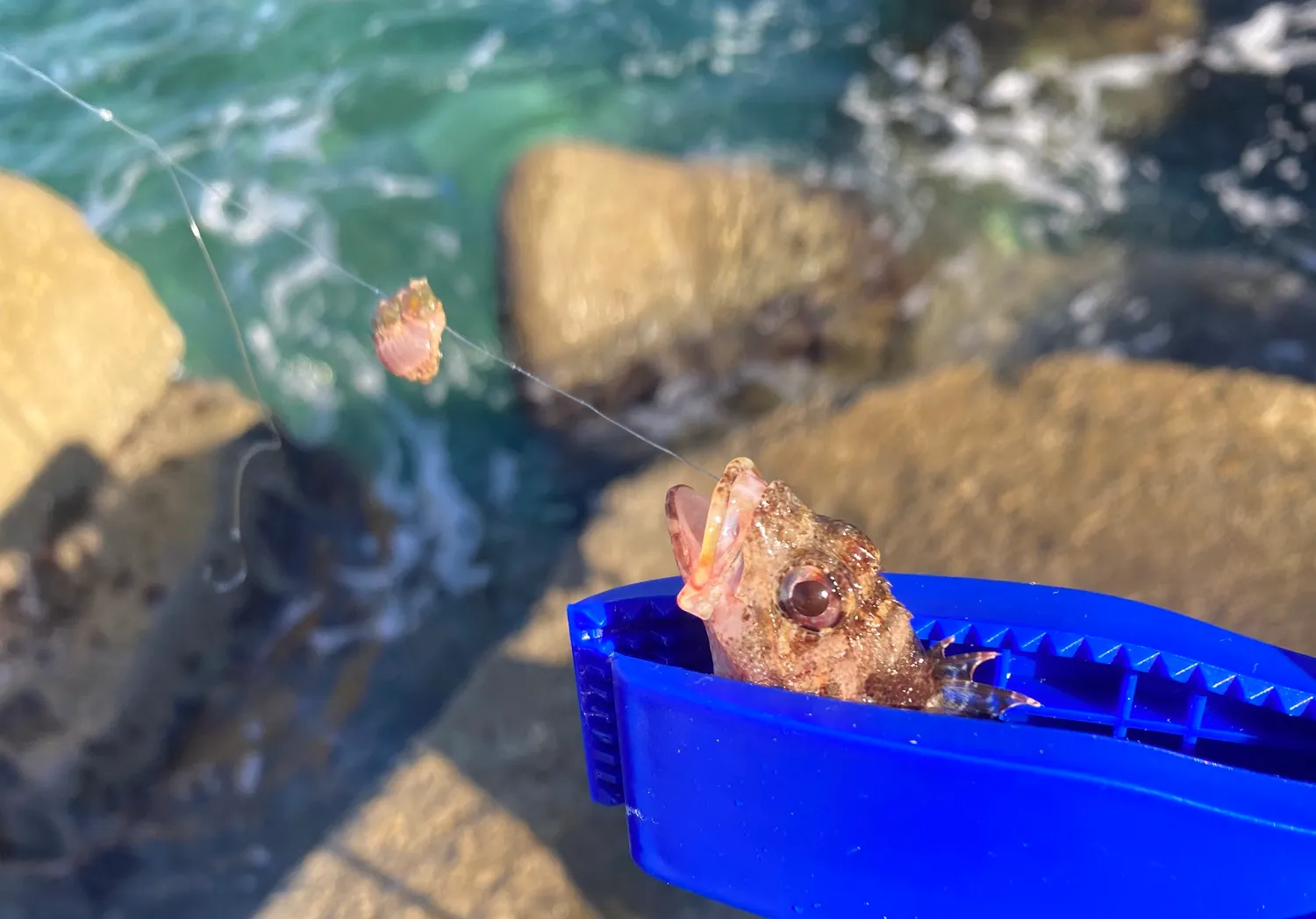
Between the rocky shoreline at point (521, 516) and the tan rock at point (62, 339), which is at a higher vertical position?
the tan rock at point (62, 339)

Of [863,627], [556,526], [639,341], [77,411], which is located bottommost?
[556,526]

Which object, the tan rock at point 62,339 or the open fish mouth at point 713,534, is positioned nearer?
the open fish mouth at point 713,534

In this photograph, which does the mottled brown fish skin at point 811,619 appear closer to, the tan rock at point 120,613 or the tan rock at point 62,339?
the tan rock at point 120,613

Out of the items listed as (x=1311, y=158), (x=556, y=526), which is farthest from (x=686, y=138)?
(x=1311, y=158)

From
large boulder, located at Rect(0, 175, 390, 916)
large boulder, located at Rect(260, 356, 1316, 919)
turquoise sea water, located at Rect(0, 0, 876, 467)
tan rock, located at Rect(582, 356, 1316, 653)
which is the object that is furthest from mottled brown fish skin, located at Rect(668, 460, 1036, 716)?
turquoise sea water, located at Rect(0, 0, 876, 467)

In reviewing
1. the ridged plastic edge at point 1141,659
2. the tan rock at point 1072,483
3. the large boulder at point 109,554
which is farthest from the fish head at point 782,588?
the large boulder at point 109,554

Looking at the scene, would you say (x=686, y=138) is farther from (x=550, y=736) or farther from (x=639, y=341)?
(x=550, y=736)

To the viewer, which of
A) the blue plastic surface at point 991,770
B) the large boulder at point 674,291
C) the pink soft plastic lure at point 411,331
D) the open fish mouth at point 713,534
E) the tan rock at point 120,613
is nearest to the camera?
the blue plastic surface at point 991,770

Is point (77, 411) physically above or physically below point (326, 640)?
above
